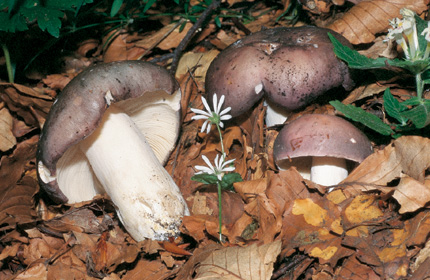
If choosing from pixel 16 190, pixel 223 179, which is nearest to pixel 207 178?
pixel 223 179

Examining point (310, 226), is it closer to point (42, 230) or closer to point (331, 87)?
point (331, 87)

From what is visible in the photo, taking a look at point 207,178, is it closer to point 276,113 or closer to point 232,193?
point 232,193

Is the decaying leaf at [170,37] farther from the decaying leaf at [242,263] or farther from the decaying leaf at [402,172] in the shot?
the decaying leaf at [242,263]

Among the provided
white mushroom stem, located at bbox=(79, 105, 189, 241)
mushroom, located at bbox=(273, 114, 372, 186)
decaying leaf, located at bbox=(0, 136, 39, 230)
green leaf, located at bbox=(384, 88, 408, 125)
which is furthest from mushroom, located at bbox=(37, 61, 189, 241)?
green leaf, located at bbox=(384, 88, 408, 125)

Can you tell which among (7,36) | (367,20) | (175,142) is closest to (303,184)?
(175,142)

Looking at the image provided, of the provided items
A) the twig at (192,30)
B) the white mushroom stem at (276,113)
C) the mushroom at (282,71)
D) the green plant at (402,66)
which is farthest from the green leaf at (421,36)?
the twig at (192,30)
